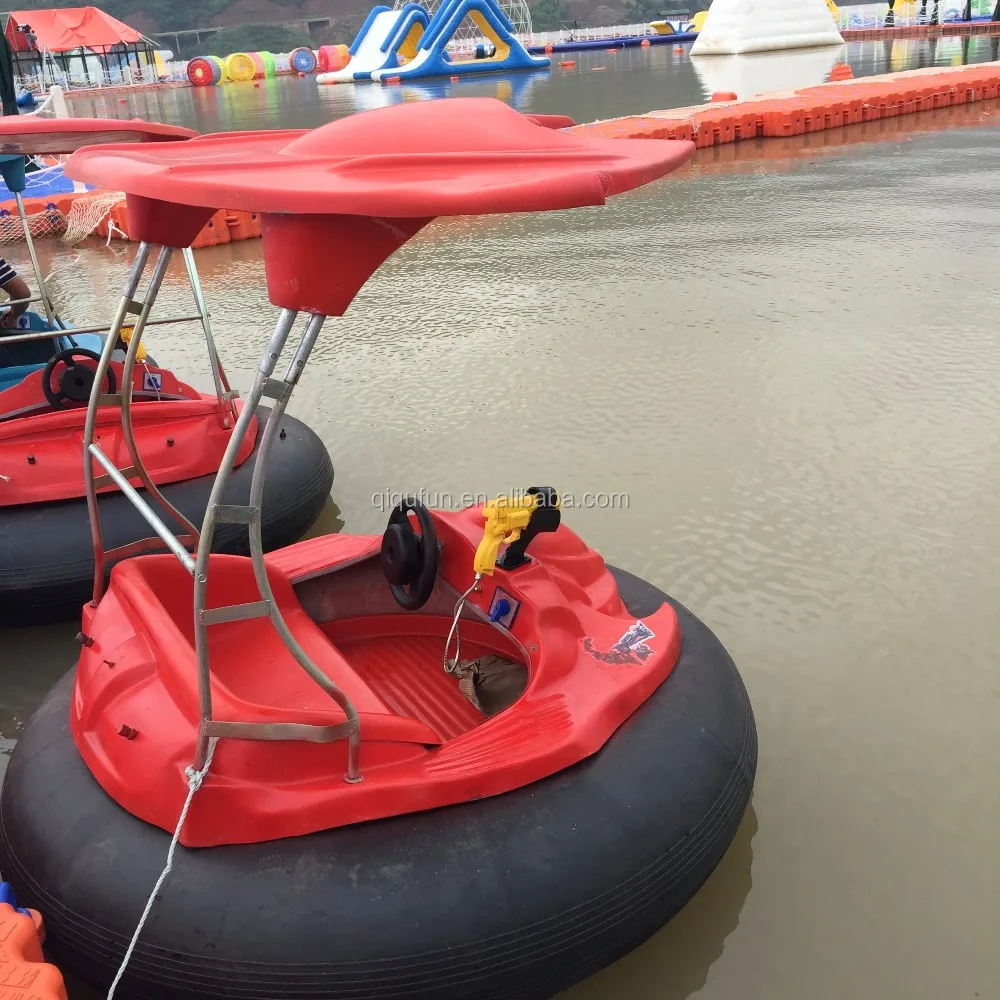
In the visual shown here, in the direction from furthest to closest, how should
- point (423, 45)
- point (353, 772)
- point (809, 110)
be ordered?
point (423, 45) → point (809, 110) → point (353, 772)

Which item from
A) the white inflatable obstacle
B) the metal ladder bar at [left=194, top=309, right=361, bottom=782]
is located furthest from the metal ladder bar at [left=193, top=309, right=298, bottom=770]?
the white inflatable obstacle

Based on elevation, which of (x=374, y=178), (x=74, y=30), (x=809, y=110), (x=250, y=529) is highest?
(x=74, y=30)

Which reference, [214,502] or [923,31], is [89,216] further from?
[923,31]

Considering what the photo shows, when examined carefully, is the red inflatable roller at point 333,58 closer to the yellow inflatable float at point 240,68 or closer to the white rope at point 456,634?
the yellow inflatable float at point 240,68

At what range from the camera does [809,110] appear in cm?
1330

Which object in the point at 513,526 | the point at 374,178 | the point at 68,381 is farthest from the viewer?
the point at 68,381

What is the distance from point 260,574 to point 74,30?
42203 mm

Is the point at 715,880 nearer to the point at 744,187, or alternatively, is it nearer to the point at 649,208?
the point at 649,208

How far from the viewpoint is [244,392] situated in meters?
5.85

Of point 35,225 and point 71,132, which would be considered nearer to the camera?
point 71,132

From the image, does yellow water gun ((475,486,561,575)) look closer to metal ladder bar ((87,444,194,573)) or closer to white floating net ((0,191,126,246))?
metal ladder bar ((87,444,194,573))

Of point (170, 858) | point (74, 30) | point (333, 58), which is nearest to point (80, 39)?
point (74, 30)

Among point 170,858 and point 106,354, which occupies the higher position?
point 106,354

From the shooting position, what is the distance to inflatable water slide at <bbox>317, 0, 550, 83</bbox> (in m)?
30.9
